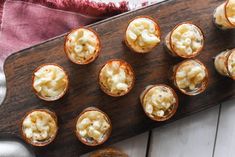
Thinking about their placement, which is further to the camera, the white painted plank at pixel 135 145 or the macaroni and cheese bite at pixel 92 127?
the white painted plank at pixel 135 145

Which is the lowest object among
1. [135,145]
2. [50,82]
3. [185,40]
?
[135,145]

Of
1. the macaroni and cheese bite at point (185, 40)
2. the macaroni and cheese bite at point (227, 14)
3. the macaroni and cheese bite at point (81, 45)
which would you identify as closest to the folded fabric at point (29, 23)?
the macaroni and cheese bite at point (81, 45)

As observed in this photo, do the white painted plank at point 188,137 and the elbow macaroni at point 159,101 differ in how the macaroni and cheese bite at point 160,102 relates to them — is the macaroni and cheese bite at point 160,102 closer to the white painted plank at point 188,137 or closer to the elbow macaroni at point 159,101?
the elbow macaroni at point 159,101

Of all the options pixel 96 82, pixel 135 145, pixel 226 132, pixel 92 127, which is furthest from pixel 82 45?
pixel 226 132

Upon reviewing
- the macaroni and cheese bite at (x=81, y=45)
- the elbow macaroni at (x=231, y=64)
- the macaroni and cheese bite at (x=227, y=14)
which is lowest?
the elbow macaroni at (x=231, y=64)

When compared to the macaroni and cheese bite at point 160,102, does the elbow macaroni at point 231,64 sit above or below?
above

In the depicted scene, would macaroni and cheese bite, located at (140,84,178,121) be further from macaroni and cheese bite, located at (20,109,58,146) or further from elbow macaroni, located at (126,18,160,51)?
macaroni and cheese bite, located at (20,109,58,146)

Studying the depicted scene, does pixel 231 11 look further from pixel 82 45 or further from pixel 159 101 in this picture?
pixel 82 45
